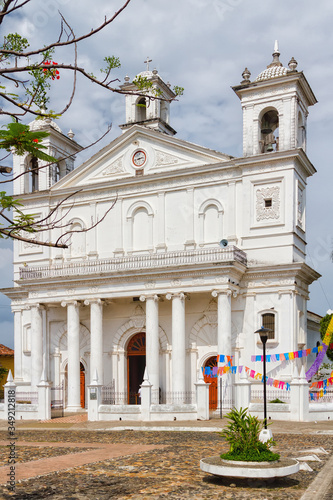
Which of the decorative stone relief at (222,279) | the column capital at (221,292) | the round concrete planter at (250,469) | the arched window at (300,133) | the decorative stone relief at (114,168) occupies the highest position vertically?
the arched window at (300,133)

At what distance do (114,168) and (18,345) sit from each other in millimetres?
10979

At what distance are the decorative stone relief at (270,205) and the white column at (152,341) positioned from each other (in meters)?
6.28

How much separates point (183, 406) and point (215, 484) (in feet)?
44.9

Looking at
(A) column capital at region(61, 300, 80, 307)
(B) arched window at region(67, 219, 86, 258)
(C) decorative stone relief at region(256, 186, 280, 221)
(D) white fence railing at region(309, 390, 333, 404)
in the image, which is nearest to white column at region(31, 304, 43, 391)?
(A) column capital at region(61, 300, 80, 307)

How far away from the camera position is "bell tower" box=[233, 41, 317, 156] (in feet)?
94.2

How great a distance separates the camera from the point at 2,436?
20.5m

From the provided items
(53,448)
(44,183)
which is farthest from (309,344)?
(53,448)

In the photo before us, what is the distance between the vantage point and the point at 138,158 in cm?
3212

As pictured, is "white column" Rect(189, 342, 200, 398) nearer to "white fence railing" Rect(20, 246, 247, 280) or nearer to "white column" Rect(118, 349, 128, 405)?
"white column" Rect(118, 349, 128, 405)

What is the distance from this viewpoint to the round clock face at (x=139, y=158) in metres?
32.0

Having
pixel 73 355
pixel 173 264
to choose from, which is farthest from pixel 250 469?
pixel 73 355

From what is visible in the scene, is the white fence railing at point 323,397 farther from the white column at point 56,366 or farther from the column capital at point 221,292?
the white column at point 56,366

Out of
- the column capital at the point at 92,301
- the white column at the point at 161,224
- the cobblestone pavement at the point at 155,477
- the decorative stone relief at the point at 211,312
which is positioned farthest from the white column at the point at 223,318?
the cobblestone pavement at the point at 155,477

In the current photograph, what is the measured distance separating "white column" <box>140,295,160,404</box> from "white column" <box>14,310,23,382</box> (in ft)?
29.0
